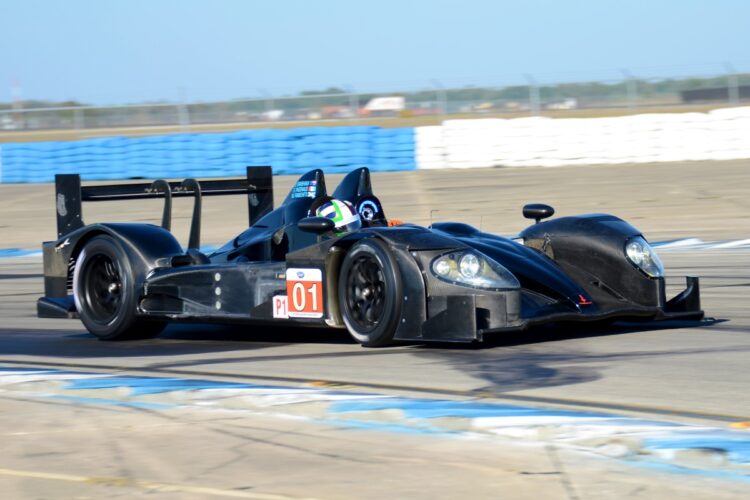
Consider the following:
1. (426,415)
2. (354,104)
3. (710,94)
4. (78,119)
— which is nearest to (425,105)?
(354,104)

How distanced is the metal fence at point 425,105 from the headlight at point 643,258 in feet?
81.7

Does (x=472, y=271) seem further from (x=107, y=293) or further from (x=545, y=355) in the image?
(x=107, y=293)

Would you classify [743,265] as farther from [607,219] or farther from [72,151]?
[72,151]

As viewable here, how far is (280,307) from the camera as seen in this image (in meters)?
7.05

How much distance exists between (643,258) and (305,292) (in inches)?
79.4

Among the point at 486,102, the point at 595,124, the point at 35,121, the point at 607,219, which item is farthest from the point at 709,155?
the point at 35,121

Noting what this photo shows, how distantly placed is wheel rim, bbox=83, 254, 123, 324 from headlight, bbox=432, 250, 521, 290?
8.25 ft

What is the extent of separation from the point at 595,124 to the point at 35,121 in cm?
2259

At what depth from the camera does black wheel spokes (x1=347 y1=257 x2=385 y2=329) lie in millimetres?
6680

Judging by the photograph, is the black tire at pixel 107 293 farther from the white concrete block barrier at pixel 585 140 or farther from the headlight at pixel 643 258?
the white concrete block barrier at pixel 585 140

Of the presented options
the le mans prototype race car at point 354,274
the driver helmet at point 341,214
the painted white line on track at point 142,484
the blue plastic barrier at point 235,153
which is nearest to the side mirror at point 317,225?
the le mans prototype race car at point 354,274

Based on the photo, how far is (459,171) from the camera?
2384 centimetres

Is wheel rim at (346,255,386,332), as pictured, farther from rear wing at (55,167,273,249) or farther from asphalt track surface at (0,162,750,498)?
rear wing at (55,167,273,249)

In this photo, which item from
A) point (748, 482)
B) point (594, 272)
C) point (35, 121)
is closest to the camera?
point (748, 482)
